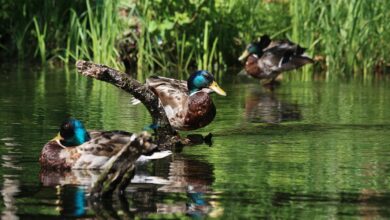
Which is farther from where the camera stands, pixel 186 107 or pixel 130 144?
pixel 186 107

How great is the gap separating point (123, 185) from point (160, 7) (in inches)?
549

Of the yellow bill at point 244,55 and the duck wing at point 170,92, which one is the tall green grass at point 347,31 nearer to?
the yellow bill at point 244,55

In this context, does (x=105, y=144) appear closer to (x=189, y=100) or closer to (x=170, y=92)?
(x=189, y=100)

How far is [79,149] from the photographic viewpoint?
943 centimetres

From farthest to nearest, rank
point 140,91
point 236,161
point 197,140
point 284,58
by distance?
point 284,58 < point 197,140 < point 140,91 < point 236,161

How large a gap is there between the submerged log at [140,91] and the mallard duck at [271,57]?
29.9 ft

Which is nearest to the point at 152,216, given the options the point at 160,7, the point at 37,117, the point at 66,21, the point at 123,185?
the point at 123,185

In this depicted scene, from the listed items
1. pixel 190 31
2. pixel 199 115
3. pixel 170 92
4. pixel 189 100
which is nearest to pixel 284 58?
pixel 190 31

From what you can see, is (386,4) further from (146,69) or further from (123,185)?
(123,185)

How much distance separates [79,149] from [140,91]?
1.70m

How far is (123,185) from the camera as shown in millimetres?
7965

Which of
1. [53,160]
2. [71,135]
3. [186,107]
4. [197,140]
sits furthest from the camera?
[186,107]

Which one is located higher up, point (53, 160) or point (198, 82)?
point (198, 82)

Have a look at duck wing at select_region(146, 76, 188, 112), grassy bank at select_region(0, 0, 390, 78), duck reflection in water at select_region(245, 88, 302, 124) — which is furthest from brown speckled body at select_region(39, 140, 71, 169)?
grassy bank at select_region(0, 0, 390, 78)
